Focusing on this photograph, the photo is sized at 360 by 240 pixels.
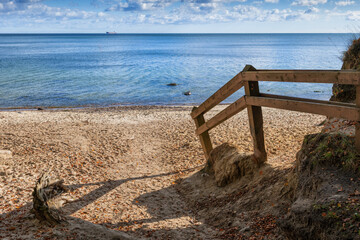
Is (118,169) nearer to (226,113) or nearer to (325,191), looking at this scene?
(226,113)

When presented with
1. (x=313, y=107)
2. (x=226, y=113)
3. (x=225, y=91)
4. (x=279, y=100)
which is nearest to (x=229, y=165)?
(x=226, y=113)

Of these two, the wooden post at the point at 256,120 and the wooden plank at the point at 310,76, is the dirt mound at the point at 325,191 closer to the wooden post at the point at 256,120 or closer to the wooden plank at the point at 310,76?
the wooden plank at the point at 310,76

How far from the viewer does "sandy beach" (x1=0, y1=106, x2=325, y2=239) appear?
4781 millimetres

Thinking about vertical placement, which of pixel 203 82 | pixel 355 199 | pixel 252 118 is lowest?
pixel 203 82

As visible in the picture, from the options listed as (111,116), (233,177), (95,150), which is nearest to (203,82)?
(111,116)

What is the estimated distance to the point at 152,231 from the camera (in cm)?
476

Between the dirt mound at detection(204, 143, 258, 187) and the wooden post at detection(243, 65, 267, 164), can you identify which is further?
the dirt mound at detection(204, 143, 258, 187)

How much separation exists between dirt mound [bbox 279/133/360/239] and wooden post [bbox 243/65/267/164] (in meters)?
1.12

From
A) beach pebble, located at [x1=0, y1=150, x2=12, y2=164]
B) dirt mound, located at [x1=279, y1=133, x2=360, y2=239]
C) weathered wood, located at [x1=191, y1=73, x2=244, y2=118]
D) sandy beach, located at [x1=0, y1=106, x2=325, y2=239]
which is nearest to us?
dirt mound, located at [x1=279, y1=133, x2=360, y2=239]

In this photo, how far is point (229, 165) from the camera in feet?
19.5

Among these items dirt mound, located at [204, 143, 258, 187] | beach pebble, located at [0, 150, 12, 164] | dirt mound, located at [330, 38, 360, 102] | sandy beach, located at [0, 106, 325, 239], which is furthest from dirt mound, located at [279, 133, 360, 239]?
beach pebble, located at [0, 150, 12, 164]

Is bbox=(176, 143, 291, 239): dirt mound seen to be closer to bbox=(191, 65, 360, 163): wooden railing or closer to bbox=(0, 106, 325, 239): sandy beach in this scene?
bbox=(0, 106, 325, 239): sandy beach

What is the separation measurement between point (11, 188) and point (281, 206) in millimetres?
5420

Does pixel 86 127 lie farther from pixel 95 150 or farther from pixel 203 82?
pixel 203 82
